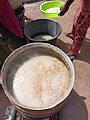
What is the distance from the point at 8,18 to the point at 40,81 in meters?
1.16

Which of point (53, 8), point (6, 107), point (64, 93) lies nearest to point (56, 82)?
point (64, 93)

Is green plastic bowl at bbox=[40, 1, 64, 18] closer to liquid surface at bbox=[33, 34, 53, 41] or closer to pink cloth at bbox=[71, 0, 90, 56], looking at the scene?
liquid surface at bbox=[33, 34, 53, 41]

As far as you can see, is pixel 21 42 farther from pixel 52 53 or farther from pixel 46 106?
pixel 46 106

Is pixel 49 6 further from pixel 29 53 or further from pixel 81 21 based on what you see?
pixel 29 53

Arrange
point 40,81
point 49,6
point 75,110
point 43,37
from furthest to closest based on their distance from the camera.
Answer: point 49,6 < point 43,37 < point 75,110 < point 40,81

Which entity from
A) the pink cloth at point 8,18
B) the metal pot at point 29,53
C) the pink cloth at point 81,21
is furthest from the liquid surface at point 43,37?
the metal pot at point 29,53

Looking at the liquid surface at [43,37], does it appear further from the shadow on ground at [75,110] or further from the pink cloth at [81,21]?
the shadow on ground at [75,110]

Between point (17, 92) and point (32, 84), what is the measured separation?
6.5 inches

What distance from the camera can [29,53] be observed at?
2586mm

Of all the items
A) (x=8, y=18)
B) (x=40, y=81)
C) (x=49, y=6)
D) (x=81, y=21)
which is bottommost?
(x=49, y=6)

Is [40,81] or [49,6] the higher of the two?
[40,81]

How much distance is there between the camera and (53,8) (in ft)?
13.5

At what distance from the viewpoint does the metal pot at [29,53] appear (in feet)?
7.10

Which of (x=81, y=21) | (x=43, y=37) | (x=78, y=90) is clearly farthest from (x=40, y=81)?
(x=43, y=37)
